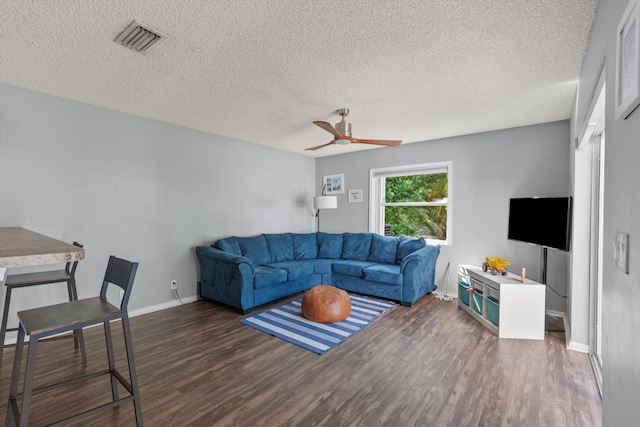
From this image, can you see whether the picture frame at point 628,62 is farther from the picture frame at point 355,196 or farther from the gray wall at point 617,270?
the picture frame at point 355,196

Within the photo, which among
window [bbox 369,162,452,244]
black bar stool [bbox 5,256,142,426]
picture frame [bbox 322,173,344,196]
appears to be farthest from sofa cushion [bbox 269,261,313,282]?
black bar stool [bbox 5,256,142,426]

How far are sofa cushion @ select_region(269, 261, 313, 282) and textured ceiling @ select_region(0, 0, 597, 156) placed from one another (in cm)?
198

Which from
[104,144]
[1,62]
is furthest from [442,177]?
[1,62]

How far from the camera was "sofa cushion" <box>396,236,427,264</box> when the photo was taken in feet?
14.2

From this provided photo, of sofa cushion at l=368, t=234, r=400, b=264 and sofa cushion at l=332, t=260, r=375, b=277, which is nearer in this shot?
sofa cushion at l=332, t=260, r=375, b=277

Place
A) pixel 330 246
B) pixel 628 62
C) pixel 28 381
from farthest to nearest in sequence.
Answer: pixel 330 246, pixel 28 381, pixel 628 62

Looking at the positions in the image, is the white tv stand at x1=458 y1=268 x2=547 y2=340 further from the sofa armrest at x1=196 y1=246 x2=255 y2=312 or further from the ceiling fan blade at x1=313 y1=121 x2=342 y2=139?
the sofa armrest at x1=196 y1=246 x2=255 y2=312

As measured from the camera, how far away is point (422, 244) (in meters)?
4.30

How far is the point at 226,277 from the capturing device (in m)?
3.64

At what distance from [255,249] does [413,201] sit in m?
2.65

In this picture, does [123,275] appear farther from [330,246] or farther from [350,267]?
[330,246]

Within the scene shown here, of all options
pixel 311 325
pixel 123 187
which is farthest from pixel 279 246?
pixel 123 187

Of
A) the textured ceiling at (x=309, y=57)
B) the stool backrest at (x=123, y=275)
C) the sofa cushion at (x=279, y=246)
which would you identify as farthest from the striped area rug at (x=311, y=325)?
the textured ceiling at (x=309, y=57)

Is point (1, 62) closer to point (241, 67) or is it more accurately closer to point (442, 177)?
point (241, 67)
